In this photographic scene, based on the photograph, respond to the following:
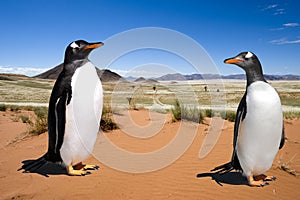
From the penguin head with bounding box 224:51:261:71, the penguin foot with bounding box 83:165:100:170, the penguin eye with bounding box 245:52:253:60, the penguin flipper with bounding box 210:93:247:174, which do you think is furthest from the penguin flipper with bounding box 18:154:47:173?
the penguin eye with bounding box 245:52:253:60

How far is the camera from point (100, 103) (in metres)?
4.39

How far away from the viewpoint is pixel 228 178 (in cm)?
447

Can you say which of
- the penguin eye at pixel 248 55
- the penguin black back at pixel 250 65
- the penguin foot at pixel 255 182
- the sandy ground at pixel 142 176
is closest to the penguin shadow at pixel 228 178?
the sandy ground at pixel 142 176

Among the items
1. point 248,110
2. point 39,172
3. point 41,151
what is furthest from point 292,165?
point 41,151

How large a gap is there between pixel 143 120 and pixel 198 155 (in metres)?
3.88

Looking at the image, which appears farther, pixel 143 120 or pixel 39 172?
pixel 143 120

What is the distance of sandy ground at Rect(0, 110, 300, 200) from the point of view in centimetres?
386

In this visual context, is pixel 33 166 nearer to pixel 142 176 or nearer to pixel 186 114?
pixel 142 176

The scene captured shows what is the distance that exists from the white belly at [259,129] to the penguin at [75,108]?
7.36 ft

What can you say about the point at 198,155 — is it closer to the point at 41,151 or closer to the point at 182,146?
the point at 182,146

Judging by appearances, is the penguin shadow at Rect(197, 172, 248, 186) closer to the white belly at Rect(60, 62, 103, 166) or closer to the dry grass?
the dry grass

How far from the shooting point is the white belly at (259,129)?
12.3 ft

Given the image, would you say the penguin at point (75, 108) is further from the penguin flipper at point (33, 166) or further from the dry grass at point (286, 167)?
the dry grass at point (286, 167)

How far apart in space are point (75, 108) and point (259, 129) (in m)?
2.67
